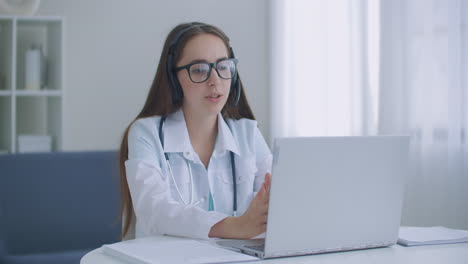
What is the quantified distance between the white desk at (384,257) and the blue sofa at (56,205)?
135cm

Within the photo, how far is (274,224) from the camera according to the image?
1248 mm

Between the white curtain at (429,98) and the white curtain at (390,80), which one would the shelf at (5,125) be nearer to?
the white curtain at (390,80)

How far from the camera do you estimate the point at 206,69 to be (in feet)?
5.98

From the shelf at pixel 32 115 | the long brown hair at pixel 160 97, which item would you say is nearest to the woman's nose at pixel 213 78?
the long brown hair at pixel 160 97

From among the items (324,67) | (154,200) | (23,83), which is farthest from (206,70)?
(23,83)

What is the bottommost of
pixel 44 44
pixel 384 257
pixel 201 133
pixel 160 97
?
pixel 384 257

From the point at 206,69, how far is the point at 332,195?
25.9 inches

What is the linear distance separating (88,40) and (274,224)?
3.01 m

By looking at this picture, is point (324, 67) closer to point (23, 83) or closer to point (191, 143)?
point (23, 83)

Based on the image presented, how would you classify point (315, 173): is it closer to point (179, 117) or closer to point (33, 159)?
point (179, 117)

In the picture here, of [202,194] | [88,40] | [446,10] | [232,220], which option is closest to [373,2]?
[446,10]

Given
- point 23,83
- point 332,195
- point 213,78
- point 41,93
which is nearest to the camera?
point 332,195

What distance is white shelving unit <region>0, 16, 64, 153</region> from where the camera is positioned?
350 cm

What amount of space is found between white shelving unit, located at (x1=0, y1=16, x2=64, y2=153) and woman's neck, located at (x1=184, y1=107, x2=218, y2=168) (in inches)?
69.5
